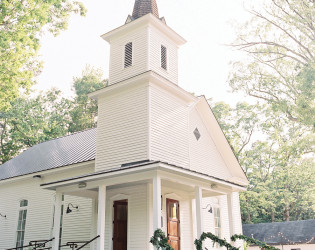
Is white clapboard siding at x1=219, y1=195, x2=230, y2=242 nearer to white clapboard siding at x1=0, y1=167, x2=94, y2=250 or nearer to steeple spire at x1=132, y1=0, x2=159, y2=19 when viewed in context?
white clapboard siding at x1=0, y1=167, x2=94, y2=250

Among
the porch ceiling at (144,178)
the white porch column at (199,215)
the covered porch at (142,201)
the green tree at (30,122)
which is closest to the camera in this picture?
the porch ceiling at (144,178)

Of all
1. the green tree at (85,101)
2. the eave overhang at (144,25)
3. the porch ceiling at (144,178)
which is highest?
the green tree at (85,101)

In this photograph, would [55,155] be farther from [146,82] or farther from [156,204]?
[156,204]

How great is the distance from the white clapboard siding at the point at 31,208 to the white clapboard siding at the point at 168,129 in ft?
12.3

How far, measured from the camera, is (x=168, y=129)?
490 inches

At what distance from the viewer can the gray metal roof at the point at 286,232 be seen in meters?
33.7

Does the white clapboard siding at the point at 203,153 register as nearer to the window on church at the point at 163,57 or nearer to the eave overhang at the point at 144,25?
the window on church at the point at 163,57

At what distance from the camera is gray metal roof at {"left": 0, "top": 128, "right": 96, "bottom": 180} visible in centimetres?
1527

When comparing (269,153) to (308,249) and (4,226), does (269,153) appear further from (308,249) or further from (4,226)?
(4,226)

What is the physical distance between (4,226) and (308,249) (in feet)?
96.5

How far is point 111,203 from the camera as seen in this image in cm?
1239

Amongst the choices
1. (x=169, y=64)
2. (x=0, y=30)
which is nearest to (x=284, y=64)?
(x=169, y=64)

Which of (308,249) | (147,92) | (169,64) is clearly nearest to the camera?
(147,92)

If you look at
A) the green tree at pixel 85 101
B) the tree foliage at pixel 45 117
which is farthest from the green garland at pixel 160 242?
the green tree at pixel 85 101
